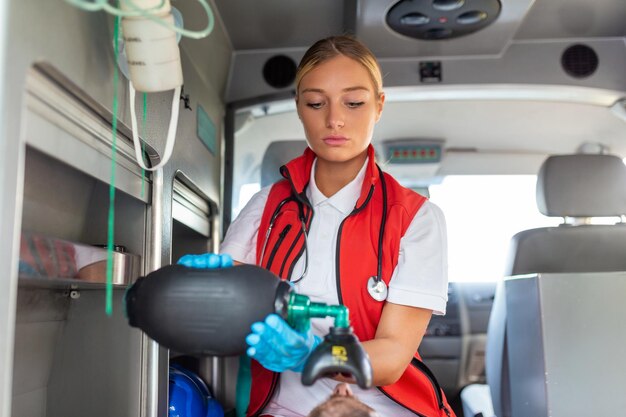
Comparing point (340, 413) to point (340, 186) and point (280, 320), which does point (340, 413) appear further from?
point (340, 186)

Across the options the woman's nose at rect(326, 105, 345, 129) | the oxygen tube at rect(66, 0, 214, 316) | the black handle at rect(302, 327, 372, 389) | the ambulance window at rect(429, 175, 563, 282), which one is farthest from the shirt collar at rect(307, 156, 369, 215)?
the ambulance window at rect(429, 175, 563, 282)

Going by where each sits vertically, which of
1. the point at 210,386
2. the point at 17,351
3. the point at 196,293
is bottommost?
the point at 210,386

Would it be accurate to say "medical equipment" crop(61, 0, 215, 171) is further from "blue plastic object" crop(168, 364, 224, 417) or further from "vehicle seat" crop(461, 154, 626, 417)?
"vehicle seat" crop(461, 154, 626, 417)

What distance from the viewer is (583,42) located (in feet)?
10.6

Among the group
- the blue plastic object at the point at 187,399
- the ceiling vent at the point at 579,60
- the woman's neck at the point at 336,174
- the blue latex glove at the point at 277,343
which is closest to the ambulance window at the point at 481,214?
the ceiling vent at the point at 579,60

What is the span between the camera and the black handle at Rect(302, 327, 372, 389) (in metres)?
1.09

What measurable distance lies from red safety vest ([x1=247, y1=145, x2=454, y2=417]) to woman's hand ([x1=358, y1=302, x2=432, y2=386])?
7cm

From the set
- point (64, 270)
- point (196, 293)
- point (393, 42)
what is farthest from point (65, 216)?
point (393, 42)

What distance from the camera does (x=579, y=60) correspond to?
10.6 ft

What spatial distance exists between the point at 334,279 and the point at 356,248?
0.11 m

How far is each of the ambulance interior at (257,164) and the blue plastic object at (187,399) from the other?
4.0 inches

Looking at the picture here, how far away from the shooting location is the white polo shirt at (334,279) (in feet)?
5.76

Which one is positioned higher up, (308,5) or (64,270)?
(308,5)

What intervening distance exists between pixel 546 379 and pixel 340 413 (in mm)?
1109
